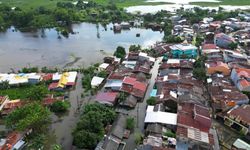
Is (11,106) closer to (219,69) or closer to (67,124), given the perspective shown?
(67,124)

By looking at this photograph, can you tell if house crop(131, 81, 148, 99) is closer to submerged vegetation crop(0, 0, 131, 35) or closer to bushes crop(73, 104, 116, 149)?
bushes crop(73, 104, 116, 149)

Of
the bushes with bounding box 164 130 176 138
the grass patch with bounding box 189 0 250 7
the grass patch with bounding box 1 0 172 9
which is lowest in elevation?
the bushes with bounding box 164 130 176 138

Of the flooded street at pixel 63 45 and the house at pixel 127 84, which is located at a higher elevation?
the flooded street at pixel 63 45

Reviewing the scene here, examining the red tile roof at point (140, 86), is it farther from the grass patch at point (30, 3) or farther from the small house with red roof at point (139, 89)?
the grass patch at point (30, 3)

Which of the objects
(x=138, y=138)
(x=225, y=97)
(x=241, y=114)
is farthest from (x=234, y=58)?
(x=138, y=138)

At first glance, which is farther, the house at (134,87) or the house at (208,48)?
the house at (208,48)

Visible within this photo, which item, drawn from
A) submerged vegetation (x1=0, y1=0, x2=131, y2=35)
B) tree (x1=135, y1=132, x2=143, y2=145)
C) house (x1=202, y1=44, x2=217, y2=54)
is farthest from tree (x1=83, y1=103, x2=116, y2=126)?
submerged vegetation (x1=0, y1=0, x2=131, y2=35)

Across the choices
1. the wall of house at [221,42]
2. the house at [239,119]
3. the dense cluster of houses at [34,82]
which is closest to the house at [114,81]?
the dense cluster of houses at [34,82]

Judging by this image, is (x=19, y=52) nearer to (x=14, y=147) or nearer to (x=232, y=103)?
(x=14, y=147)
